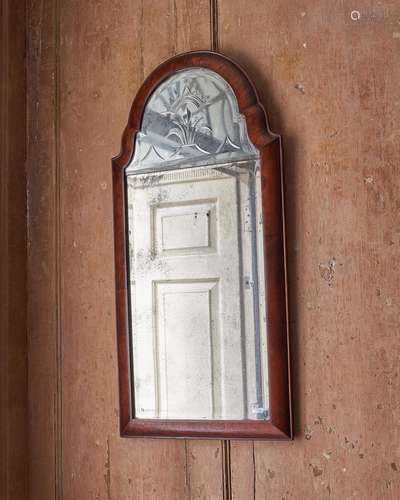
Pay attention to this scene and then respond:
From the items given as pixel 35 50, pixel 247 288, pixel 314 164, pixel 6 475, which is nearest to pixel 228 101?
pixel 314 164

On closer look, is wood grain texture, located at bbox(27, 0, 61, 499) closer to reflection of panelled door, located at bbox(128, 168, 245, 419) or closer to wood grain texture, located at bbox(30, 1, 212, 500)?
wood grain texture, located at bbox(30, 1, 212, 500)

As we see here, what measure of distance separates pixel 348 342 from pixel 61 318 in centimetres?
53

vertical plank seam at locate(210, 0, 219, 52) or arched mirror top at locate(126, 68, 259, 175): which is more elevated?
vertical plank seam at locate(210, 0, 219, 52)

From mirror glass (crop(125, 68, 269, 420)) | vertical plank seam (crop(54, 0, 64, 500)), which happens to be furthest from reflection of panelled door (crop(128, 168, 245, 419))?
vertical plank seam (crop(54, 0, 64, 500))

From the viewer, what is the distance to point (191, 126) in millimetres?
1134

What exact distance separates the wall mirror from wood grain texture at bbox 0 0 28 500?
0.72ft

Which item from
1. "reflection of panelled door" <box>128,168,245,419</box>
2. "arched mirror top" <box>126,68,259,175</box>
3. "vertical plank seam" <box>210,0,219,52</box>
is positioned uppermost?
"vertical plank seam" <box>210,0,219,52</box>

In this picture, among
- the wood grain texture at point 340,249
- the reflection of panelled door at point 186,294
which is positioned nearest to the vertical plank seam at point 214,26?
the wood grain texture at point 340,249

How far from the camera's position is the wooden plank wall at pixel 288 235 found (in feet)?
3.39

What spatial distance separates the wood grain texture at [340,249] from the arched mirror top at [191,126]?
73 millimetres

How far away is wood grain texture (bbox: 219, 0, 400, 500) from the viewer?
1.02 m

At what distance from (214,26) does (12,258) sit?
566 millimetres

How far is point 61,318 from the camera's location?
4.06 ft

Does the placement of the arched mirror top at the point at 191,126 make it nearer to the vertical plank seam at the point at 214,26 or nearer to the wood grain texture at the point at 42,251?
the vertical plank seam at the point at 214,26
